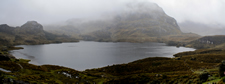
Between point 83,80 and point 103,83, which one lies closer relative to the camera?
point 103,83

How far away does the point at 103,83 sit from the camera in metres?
50.9

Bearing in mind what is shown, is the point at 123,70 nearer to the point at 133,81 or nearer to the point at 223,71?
the point at 133,81

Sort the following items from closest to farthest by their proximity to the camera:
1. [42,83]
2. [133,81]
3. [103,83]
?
[42,83] < [133,81] < [103,83]

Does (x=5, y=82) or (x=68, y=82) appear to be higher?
(x=5, y=82)

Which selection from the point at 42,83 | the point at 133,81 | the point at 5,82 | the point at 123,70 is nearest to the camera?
the point at 5,82

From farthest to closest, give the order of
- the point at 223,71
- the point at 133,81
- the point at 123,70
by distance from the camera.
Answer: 1. the point at 123,70
2. the point at 133,81
3. the point at 223,71

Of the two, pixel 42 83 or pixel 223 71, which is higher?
pixel 223 71

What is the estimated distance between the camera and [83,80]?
5497 cm

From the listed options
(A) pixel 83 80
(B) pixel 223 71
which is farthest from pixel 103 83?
(B) pixel 223 71

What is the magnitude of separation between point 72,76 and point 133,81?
2626 cm

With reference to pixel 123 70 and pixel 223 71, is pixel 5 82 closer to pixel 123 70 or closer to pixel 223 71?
pixel 223 71

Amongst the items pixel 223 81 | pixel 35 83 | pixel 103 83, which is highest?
pixel 223 81

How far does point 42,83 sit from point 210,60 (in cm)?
10265

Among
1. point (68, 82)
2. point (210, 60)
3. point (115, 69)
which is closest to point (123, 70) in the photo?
point (115, 69)
